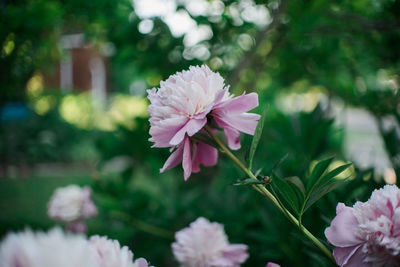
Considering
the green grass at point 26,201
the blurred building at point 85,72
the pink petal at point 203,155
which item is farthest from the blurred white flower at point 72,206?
the blurred building at point 85,72

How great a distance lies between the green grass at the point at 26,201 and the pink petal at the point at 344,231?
2.96m

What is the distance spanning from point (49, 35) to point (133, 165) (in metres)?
0.79

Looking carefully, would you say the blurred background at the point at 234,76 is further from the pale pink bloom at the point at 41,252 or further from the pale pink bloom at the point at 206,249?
the pale pink bloom at the point at 41,252

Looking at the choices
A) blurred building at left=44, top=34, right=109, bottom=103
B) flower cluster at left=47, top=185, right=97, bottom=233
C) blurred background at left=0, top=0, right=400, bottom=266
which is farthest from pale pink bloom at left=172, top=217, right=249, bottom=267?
blurred building at left=44, top=34, right=109, bottom=103

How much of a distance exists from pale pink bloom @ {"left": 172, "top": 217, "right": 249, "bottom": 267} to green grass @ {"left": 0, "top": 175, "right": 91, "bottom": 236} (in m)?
2.54

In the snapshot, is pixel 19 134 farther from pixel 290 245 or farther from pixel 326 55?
pixel 290 245

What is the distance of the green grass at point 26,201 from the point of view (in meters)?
3.62

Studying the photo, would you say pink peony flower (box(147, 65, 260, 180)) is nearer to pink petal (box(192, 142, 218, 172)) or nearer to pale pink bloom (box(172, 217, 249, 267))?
pink petal (box(192, 142, 218, 172))

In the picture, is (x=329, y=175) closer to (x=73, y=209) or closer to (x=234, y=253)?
(x=234, y=253)

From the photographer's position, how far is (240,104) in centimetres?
56

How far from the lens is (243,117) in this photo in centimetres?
57

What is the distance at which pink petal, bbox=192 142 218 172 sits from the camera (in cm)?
62

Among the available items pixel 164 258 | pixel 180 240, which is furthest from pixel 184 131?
pixel 164 258

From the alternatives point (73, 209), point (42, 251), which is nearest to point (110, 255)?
point (42, 251)
